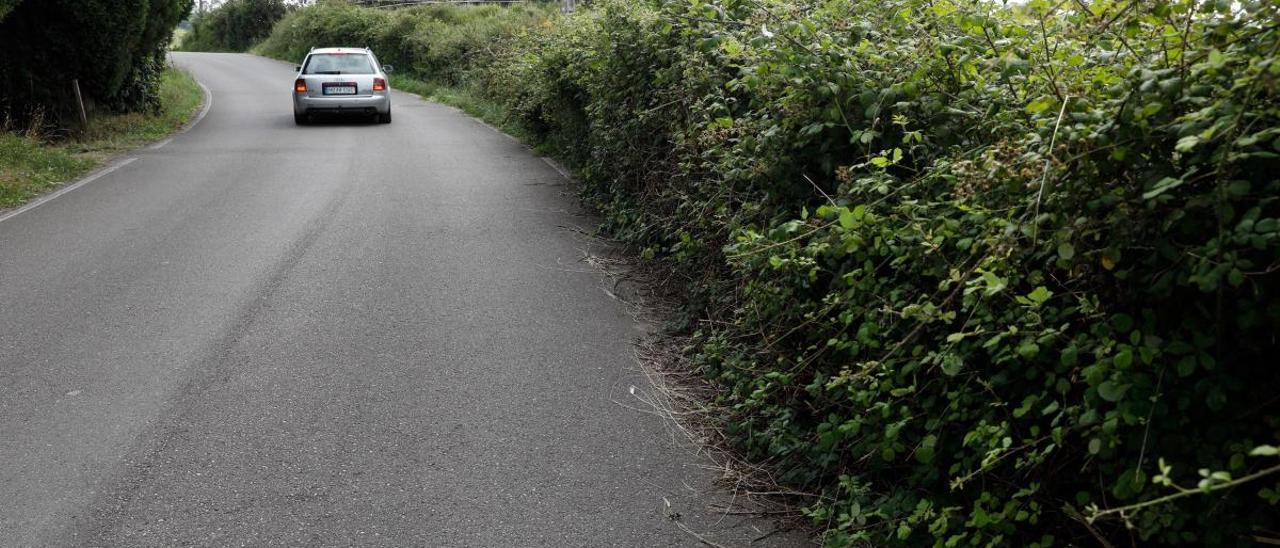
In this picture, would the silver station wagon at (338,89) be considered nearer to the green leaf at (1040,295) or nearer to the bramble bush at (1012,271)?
the bramble bush at (1012,271)

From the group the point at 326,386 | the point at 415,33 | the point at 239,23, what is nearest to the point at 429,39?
the point at 415,33

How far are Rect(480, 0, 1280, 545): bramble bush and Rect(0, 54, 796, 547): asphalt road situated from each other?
0.76 meters

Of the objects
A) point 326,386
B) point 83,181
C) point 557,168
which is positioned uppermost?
point 326,386

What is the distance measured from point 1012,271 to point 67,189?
45.6 feet

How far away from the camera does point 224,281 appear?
28.1ft

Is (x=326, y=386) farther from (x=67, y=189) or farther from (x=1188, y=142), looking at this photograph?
(x=67, y=189)

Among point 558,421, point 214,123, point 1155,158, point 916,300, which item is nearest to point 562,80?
point 558,421

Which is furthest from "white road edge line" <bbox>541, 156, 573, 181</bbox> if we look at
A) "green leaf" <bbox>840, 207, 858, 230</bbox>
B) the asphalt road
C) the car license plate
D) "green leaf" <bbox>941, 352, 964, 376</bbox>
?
"green leaf" <bbox>941, 352, 964, 376</bbox>

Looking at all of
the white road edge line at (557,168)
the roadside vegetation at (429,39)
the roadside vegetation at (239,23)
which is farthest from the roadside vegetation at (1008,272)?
the roadside vegetation at (239,23)

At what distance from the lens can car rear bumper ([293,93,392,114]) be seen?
75.2 feet

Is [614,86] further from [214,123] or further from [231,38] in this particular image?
[231,38]

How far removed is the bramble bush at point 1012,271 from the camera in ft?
9.12

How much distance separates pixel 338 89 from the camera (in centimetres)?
2295

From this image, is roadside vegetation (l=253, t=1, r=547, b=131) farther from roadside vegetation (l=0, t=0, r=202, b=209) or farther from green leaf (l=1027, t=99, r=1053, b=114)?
green leaf (l=1027, t=99, r=1053, b=114)
